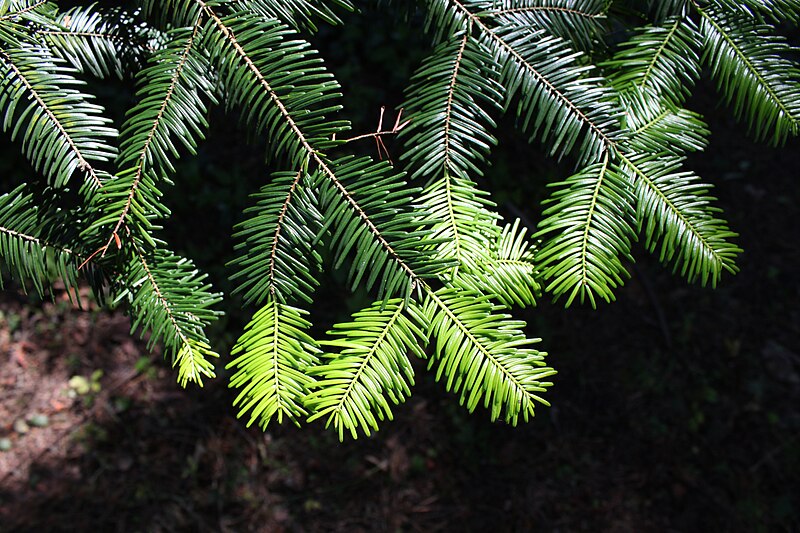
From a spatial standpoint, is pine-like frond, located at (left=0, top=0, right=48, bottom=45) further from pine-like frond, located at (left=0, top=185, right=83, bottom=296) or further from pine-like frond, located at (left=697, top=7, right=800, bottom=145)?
pine-like frond, located at (left=697, top=7, right=800, bottom=145)

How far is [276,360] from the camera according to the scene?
2.97 ft

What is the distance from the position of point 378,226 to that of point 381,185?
7 centimetres

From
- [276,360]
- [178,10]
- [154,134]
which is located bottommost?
[276,360]

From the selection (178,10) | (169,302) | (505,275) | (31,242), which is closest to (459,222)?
(505,275)

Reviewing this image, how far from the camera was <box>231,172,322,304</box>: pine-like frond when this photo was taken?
92 centimetres

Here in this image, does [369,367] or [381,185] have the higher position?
[381,185]

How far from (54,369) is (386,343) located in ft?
8.68

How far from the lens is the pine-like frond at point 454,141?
0.96 meters

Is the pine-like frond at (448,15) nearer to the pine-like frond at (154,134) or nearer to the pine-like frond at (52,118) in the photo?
the pine-like frond at (154,134)

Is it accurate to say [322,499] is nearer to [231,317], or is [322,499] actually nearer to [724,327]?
[231,317]

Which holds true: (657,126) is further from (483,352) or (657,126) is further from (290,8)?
(290,8)

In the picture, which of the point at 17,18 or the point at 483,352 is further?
the point at 17,18

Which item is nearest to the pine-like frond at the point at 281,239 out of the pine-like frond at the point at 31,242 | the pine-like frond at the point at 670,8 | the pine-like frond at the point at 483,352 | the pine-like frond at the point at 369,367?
the pine-like frond at the point at 369,367

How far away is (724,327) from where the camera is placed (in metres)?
2.98
